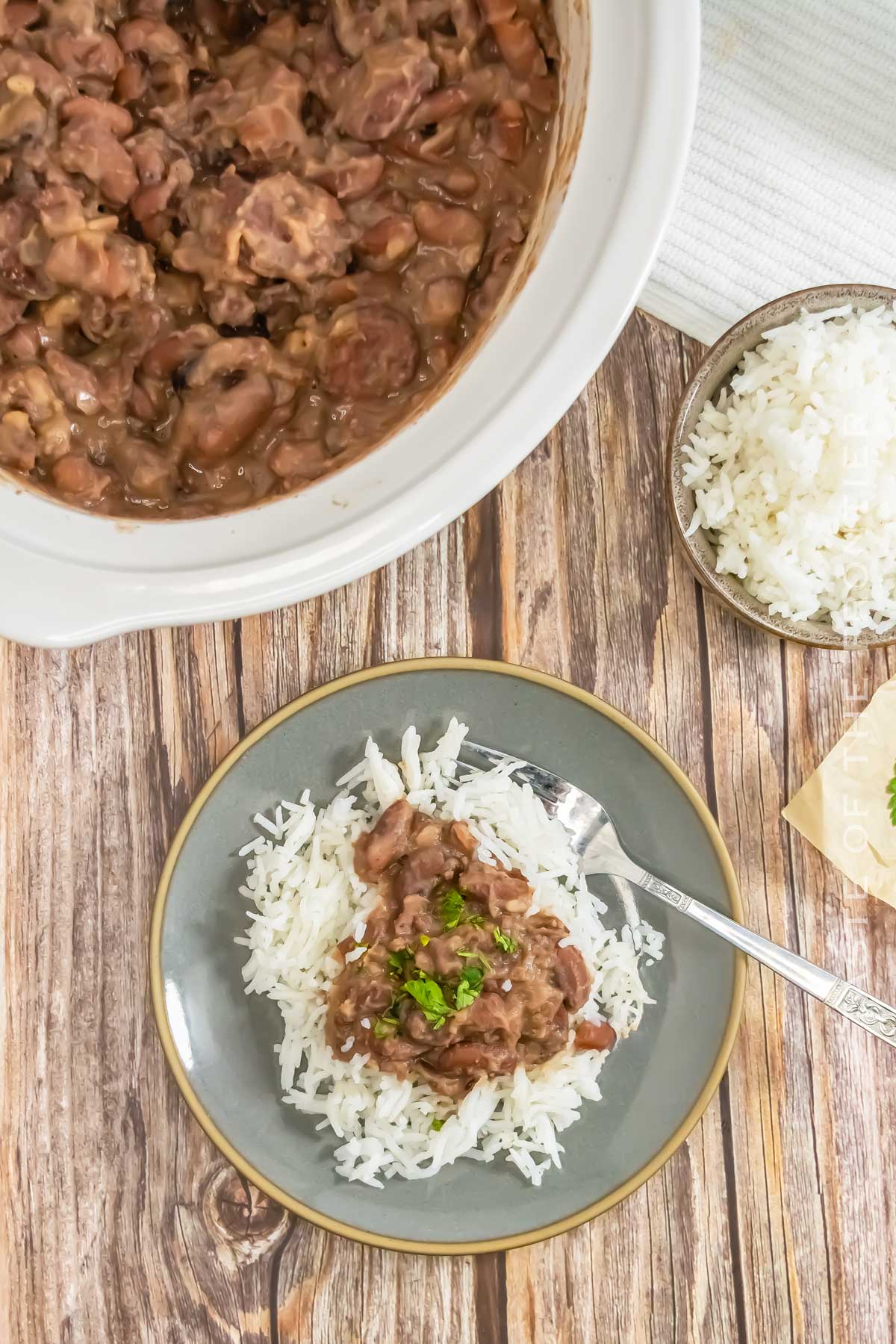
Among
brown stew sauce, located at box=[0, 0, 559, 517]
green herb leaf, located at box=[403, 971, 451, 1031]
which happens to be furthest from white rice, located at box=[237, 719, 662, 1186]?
brown stew sauce, located at box=[0, 0, 559, 517]

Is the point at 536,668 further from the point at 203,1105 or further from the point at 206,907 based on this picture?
the point at 203,1105

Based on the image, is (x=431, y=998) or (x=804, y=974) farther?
(x=804, y=974)

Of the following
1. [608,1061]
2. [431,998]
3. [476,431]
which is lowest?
[608,1061]

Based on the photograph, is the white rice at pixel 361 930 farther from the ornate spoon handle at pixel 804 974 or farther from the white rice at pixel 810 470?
the white rice at pixel 810 470

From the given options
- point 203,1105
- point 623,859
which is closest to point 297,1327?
point 203,1105

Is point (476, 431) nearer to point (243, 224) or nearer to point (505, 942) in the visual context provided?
point (243, 224)

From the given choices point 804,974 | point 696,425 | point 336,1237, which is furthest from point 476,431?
point 336,1237
